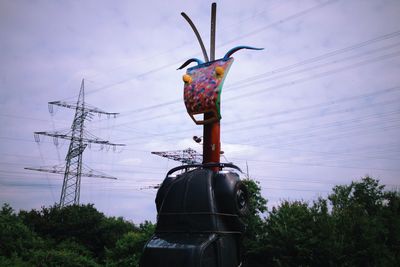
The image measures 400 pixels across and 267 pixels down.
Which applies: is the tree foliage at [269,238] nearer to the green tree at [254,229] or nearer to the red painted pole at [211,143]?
the green tree at [254,229]

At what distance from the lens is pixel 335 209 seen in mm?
23391

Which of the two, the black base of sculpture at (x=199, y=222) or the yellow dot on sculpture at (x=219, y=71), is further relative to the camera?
the yellow dot on sculpture at (x=219, y=71)

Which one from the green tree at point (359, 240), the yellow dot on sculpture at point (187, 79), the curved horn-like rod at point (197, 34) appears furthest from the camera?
the green tree at point (359, 240)

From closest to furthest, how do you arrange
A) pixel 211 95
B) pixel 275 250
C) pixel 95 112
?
pixel 211 95
pixel 275 250
pixel 95 112

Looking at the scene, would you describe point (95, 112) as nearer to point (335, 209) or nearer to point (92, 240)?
point (92, 240)

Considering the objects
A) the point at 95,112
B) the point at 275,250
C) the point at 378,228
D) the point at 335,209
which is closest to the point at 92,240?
the point at 95,112

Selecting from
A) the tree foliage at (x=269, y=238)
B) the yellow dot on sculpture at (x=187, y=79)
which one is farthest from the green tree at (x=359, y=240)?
the yellow dot on sculpture at (x=187, y=79)

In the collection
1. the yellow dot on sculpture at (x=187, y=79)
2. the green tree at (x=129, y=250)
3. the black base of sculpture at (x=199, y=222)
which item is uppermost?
the yellow dot on sculpture at (x=187, y=79)

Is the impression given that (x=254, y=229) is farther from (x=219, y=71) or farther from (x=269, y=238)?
(x=219, y=71)

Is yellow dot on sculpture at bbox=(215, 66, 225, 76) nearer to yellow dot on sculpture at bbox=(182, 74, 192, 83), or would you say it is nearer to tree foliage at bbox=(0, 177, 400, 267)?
yellow dot on sculpture at bbox=(182, 74, 192, 83)

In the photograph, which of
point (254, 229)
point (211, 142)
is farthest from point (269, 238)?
point (211, 142)

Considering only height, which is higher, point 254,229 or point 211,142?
point 211,142

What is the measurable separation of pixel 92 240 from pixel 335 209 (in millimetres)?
22764

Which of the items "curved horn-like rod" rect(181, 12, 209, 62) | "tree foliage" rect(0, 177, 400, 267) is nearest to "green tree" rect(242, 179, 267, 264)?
"tree foliage" rect(0, 177, 400, 267)
